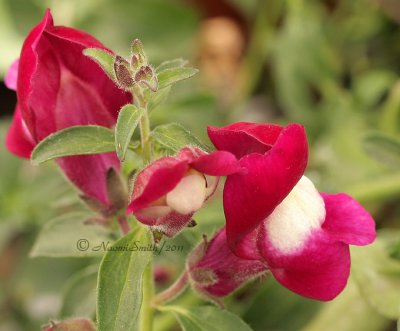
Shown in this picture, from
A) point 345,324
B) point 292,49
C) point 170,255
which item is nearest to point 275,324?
point 345,324

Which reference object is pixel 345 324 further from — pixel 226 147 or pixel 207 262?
pixel 226 147

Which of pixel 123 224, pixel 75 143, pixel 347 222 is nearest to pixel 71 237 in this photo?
pixel 123 224

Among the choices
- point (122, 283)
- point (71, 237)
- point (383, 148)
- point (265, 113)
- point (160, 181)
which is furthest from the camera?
point (265, 113)

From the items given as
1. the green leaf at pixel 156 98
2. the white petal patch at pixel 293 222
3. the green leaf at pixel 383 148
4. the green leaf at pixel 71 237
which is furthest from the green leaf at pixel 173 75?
the green leaf at pixel 383 148

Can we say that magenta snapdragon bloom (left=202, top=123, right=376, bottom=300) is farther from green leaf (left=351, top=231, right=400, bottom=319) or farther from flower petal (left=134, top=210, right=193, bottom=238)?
green leaf (left=351, top=231, right=400, bottom=319)

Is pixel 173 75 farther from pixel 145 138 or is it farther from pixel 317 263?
pixel 317 263

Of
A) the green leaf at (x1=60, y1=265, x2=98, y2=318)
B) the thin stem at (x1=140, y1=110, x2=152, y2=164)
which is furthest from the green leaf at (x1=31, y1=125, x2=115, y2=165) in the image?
the green leaf at (x1=60, y1=265, x2=98, y2=318)

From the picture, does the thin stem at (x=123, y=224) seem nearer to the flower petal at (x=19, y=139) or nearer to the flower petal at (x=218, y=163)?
the flower petal at (x=19, y=139)
